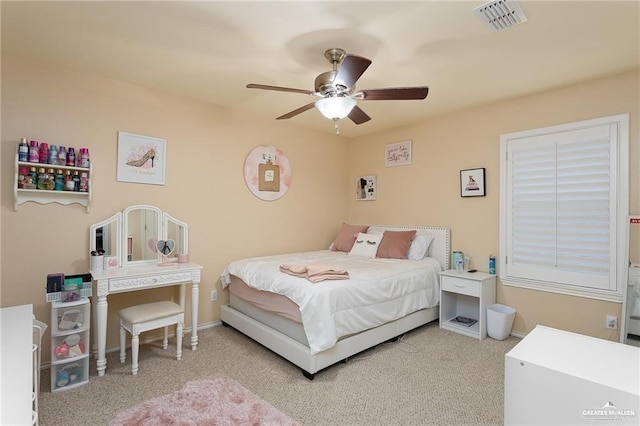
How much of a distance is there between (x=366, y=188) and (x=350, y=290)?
246cm

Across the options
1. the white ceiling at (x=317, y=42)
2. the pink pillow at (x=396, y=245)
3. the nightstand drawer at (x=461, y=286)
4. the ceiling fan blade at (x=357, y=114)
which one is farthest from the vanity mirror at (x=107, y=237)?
the nightstand drawer at (x=461, y=286)

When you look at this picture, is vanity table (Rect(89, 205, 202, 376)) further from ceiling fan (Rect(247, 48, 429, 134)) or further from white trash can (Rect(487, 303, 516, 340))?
white trash can (Rect(487, 303, 516, 340))

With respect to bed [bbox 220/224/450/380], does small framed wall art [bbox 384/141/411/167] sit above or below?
above

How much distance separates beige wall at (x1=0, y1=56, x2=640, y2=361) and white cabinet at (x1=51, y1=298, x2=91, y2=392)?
45cm

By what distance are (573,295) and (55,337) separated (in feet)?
14.2

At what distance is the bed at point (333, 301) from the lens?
2457mm

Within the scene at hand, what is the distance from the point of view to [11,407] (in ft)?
2.94

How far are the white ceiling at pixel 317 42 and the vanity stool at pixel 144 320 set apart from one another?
2036 mm

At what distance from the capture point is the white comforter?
95.7 inches

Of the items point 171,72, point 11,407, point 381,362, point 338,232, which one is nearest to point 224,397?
point 381,362

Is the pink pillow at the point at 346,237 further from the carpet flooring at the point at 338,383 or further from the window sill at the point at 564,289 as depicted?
the window sill at the point at 564,289

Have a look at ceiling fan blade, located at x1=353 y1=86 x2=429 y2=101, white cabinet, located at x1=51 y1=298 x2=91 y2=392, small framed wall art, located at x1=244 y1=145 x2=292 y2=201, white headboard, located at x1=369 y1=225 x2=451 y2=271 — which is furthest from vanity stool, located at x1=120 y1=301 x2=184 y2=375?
white headboard, located at x1=369 y1=225 x2=451 y2=271

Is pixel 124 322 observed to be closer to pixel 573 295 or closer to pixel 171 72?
pixel 171 72

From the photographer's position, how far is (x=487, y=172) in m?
3.55
